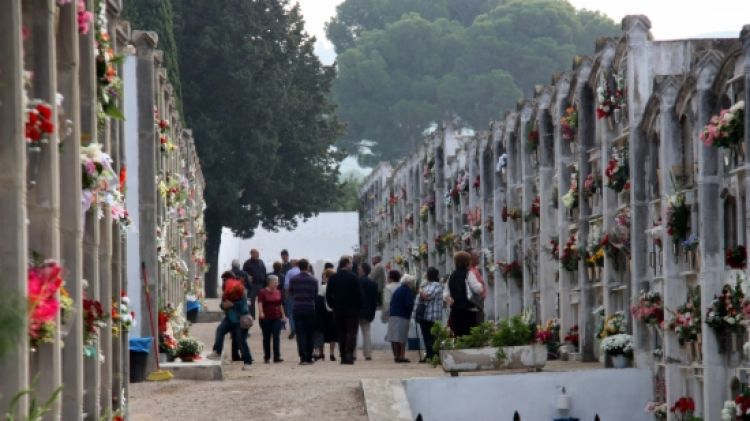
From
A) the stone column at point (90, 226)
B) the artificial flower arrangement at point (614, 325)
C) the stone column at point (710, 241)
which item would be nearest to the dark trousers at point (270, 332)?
the artificial flower arrangement at point (614, 325)

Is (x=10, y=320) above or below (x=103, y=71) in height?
below

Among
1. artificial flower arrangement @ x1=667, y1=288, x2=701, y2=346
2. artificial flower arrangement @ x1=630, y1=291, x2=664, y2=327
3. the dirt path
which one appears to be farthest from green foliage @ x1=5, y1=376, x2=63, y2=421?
artificial flower arrangement @ x1=630, y1=291, x2=664, y2=327

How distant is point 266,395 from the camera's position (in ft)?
54.9

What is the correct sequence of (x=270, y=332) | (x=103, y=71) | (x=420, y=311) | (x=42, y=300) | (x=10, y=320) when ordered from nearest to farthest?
1. (x=10, y=320)
2. (x=42, y=300)
3. (x=103, y=71)
4. (x=420, y=311)
5. (x=270, y=332)

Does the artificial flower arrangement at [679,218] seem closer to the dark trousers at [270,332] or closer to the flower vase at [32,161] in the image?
the dark trousers at [270,332]

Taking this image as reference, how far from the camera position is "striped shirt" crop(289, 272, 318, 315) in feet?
72.8

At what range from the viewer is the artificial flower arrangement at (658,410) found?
18962 millimetres

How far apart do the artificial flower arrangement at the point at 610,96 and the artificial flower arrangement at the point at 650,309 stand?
8.67ft

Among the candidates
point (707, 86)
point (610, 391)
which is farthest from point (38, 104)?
point (610, 391)

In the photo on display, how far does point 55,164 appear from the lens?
855cm

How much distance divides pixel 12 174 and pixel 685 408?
38.7 feet

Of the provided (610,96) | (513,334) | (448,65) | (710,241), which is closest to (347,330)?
(513,334)

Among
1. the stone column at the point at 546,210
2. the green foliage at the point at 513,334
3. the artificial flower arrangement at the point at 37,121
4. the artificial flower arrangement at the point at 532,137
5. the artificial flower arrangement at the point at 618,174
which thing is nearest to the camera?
the artificial flower arrangement at the point at 37,121

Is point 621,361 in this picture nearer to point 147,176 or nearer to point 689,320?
point 689,320
